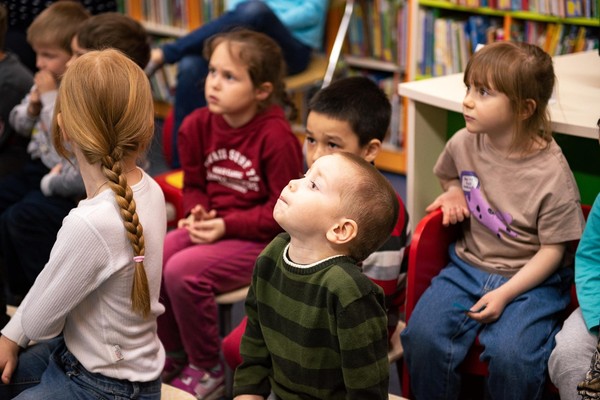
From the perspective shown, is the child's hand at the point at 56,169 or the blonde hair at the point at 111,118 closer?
the blonde hair at the point at 111,118

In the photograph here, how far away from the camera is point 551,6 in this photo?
3.30 metres

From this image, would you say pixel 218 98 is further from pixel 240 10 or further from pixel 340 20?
pixel 340 20

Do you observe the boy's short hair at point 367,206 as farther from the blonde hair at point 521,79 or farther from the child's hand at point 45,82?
the child's hand at point 45,82

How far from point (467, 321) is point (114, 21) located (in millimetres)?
1349

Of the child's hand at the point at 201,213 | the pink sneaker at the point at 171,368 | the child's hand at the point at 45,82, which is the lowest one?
the pink sneaker at the point at 171,368

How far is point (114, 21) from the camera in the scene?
2.42 m

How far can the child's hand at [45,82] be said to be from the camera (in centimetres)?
251

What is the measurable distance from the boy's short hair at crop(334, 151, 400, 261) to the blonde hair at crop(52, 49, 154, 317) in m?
0.36

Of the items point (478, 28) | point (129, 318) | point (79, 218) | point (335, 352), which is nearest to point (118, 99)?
point (79, 218)

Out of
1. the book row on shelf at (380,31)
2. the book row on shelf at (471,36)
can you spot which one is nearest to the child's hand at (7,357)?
the book row on shelf at (471,36)

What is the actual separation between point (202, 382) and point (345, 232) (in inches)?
39.3

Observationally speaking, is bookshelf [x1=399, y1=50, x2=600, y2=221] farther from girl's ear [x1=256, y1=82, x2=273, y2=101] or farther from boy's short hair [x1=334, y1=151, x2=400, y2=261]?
boy's short hair [x1=334, y1=151, x2=400, y2=261]

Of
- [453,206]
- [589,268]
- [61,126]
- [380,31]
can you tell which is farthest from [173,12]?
Result: [589,268]

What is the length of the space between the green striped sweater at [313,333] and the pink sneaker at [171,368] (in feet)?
2.69
